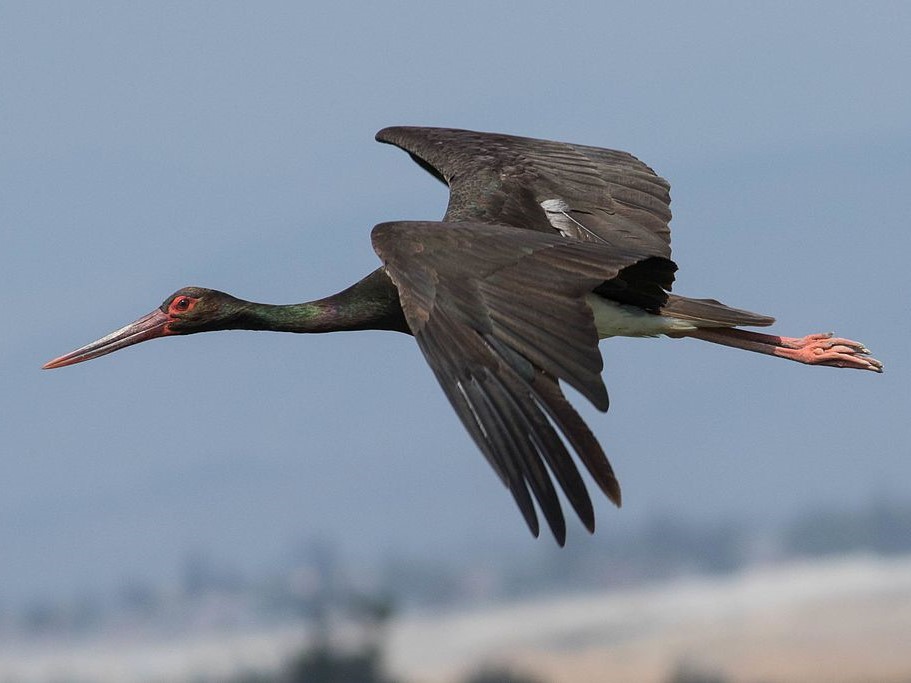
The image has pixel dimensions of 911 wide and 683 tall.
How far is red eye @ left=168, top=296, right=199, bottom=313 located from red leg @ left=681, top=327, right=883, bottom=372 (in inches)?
126

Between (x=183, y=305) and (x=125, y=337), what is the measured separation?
451 millimetres

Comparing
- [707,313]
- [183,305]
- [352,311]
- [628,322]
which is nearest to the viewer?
[628,322]

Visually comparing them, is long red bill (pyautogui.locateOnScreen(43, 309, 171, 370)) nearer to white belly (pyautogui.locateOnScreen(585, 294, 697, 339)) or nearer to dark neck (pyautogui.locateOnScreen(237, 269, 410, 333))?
dark neck (pyautogui.locateOnScreen(237, 269, 410, 333))

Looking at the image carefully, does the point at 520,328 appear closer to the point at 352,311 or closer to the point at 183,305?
the point at 352,311

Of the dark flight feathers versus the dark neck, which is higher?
the dark neck

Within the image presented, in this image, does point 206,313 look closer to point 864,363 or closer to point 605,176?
point 605,176

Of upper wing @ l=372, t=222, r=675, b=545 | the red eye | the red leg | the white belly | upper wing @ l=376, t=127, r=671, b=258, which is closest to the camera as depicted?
upper wing @ l=372, t=222, r=675, b=545

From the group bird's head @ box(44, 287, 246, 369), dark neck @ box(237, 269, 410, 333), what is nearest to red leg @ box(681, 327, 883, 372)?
dark neck @ box(237, 269, 410, 333)

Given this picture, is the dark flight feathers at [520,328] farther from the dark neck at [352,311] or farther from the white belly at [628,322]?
the dark neck at [352,311]

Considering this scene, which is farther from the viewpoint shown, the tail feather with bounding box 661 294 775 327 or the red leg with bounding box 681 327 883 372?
the red leg with bounding box 681 327 883 372

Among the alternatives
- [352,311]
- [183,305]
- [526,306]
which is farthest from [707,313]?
[183,305]

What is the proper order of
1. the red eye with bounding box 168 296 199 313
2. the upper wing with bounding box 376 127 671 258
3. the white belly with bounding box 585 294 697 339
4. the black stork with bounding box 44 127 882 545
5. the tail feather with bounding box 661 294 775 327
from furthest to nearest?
the red eye with bounding box 168 296 199 313 → the upper wing with bounding box 376 127 671 258 → the tail feather with bounding box 661 294 775 327 → the white belly with bounding box 585 294 697 339 → the black stork with bounding box 44 127 882 545

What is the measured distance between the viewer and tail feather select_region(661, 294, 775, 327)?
12422mm

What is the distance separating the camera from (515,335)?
9852mm
